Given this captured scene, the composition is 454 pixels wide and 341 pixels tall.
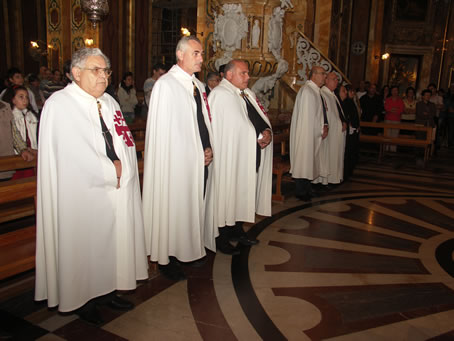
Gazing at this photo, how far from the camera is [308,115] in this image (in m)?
6.12

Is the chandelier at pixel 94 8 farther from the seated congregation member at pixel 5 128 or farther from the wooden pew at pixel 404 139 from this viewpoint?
the wooden pew at pixel 404 139

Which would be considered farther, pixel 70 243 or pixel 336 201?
pixel 336 201

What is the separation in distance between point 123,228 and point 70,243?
0.35 m

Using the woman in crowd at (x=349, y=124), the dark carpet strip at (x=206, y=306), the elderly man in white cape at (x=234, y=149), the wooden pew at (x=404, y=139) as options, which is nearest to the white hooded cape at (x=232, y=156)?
the elderly man in white cape at (x=234, y=149)

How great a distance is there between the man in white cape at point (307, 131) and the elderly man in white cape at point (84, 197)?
3.68 m

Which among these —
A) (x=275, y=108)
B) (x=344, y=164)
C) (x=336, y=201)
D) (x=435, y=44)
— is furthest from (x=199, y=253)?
(x=435, y=44)

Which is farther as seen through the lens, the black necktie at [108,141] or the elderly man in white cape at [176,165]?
the elderly man in white cape at [176,165]

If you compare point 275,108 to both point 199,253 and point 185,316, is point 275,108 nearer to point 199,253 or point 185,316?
point 199,253

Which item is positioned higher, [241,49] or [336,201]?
[241,49]

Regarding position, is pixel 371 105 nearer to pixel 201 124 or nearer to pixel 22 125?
pixel 201 124

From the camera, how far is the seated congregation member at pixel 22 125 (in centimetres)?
439

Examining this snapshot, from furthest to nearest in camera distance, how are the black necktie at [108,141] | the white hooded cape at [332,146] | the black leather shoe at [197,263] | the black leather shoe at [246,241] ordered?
1. the white hooded cape at [332,146]
2. the black leather shoe at [246,241]
3. the black leather shoe at [197,263]
4. the black necktie at [108,141]

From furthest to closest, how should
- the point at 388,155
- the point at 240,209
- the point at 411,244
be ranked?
the point at 388,155 < the point at 411,244 < the point at 240,209

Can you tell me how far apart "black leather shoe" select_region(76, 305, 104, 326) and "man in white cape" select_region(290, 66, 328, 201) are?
3.90 m
